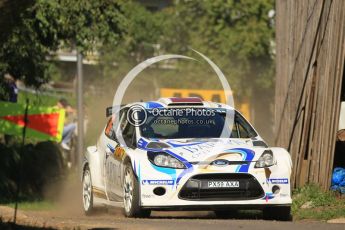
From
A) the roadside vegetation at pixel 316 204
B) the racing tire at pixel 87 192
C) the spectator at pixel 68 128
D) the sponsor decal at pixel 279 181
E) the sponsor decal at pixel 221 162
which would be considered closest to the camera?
the sponsor decal at pixel 221 162

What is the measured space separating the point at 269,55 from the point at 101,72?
7295 millimetres

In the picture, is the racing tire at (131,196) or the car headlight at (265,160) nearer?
the racing tire at (131,196)

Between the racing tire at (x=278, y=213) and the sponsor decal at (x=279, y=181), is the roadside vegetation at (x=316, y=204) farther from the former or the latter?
the sponsor decal at (x=279, y=181)

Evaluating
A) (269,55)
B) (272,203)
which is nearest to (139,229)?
(272,203)

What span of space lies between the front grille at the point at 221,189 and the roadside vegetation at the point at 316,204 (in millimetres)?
1375

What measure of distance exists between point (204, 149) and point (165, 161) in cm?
59

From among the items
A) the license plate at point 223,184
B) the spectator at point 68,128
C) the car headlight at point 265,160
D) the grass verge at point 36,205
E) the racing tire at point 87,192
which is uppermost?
the car headlight at point 265,160

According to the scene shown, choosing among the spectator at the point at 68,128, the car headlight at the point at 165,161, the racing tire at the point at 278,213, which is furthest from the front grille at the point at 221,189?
the spectator at the point at 68,128

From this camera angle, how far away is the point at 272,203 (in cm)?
1328

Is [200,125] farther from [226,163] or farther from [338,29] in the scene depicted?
[338,29]

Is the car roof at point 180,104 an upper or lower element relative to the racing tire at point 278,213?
upper

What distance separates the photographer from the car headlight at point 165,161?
13062 millimetres

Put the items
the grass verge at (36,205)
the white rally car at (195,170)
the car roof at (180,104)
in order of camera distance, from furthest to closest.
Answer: the grass verge at (36,205) < the car roof at (180,104) < the white rally car at (195,170)

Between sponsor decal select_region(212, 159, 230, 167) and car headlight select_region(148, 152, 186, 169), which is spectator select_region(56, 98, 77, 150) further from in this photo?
sponsor decal select_region(212, 159, 230, 167)
